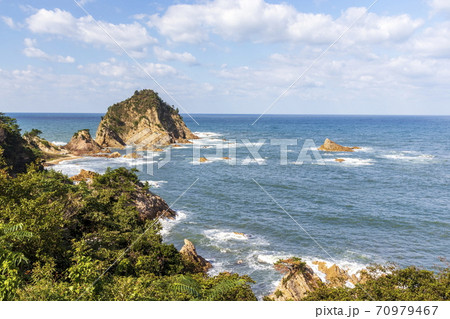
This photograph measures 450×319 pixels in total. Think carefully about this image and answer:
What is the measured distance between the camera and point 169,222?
3083cm

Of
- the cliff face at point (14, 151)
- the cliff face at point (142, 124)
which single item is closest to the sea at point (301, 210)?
the cliff face at point (14, 151)

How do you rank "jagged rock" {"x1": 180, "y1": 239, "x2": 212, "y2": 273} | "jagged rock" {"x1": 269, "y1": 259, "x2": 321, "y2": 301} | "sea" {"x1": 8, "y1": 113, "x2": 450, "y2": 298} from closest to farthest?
"jagged rock" {"x1": 269, "y1": 259, "x2": 321, "y2": 301}, "jagged rock" {"x1": 180, "y1": 239, "x2": 212, "y2": 273}, "sea" {"x1": 8, "y1": 113, "x2": 450, "y2": 298}

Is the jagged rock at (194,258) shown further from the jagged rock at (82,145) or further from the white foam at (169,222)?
the jagged rock at (82,145)

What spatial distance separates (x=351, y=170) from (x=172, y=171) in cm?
3185

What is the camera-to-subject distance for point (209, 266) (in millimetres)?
22578

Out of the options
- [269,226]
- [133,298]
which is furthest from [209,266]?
[133,298]

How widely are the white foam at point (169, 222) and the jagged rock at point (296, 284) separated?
13326 millimetres

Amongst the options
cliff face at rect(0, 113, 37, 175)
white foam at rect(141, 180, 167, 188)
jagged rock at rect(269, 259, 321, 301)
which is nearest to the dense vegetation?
jagged rock at rect(269, 259, 321, 301)

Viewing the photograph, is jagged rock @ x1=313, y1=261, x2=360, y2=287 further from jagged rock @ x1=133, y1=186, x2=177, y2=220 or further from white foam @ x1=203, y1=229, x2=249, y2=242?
jagged rock @ x1=133, y1=186, x2=177, y2=220

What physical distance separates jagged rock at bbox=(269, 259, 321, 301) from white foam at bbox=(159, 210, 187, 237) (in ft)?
43.7

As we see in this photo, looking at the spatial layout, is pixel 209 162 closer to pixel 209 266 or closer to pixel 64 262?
pixel 209 266

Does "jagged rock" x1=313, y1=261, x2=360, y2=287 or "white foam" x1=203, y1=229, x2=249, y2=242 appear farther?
"white foam" x1=203, y1=229, x2=249, y2=242

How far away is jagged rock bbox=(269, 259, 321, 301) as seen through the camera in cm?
1722

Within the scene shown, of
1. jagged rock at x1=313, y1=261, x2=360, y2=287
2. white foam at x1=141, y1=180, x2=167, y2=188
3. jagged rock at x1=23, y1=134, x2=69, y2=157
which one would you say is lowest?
jagged rock at x1=313, y1=261, x2=360, y2=287
